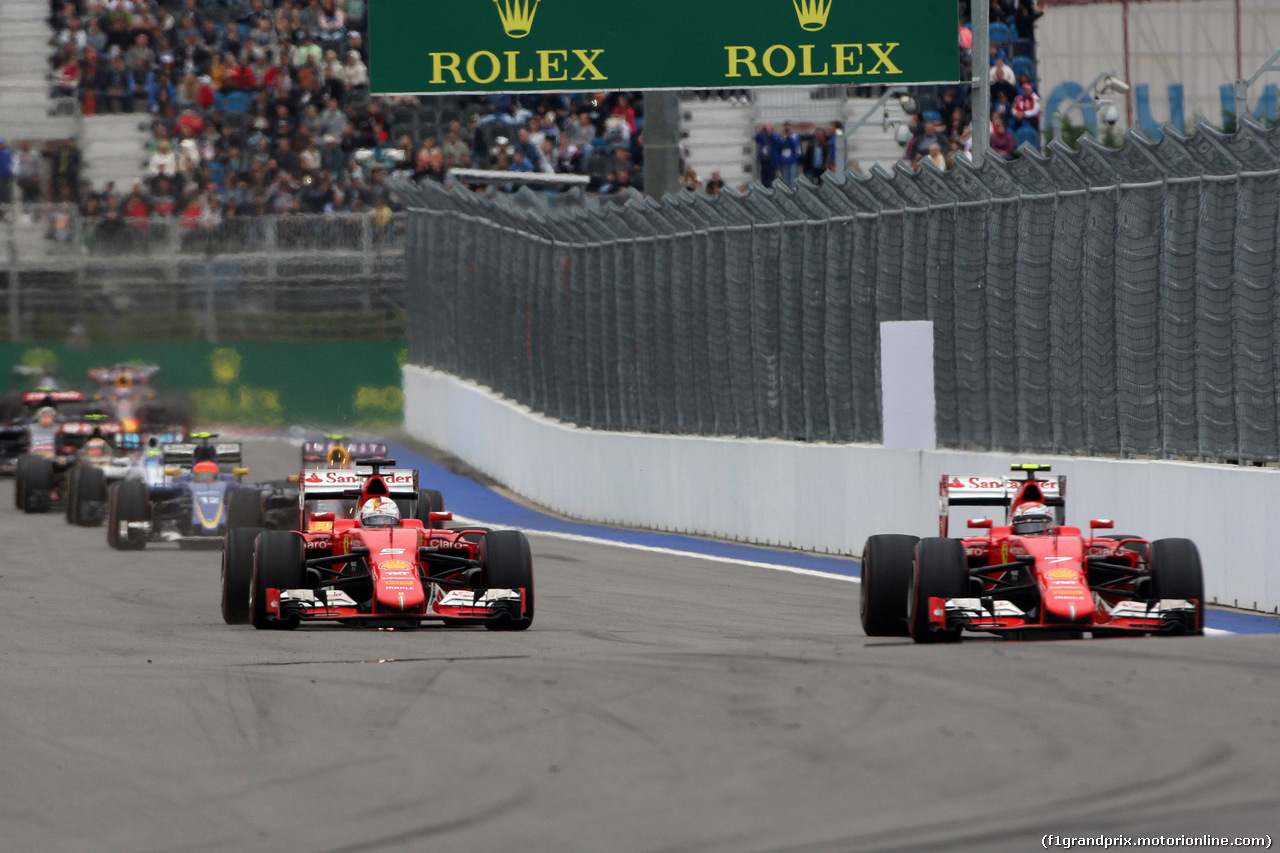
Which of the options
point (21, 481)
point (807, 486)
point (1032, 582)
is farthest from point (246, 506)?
point (1032, 582)

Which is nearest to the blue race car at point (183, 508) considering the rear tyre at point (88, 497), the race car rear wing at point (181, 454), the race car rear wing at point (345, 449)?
the race car rear wing at point (181, 454)

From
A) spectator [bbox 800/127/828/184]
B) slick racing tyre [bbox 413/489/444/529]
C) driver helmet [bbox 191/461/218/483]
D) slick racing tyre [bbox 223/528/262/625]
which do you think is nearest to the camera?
slick racing tyre [bbox 223/528/262/625]

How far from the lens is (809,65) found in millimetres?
20578

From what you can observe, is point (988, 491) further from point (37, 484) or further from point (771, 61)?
point (37, 484)

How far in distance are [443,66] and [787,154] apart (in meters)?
12.6

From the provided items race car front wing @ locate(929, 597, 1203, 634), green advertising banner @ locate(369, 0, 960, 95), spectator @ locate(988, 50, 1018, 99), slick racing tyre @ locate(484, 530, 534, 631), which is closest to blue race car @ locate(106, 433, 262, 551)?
green advertising banner @ locate(369, 0, 960, 95)

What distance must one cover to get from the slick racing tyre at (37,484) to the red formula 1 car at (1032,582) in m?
13.6

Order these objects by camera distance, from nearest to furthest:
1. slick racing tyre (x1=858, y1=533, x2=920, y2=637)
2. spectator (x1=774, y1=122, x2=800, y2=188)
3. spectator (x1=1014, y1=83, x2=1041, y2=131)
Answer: slick racing tyre (x1=858, y1=533, x2=920, y2=637), spectator (x1=774, y1=122, x2=800, y2=188), spectator (x1=1014, y1=83, x2=1041, y2=131)

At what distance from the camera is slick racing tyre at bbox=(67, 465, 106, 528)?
20906 mm

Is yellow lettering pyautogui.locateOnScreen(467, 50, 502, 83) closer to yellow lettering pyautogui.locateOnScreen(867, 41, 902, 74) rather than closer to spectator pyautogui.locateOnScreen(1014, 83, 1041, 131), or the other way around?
yellow lettering pyautogui.locateOnScreen(867, 41, 902, 74)

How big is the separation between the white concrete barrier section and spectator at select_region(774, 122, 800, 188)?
6.78 meters

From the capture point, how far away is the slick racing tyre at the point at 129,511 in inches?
717

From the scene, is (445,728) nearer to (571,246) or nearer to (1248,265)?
(1248,265)

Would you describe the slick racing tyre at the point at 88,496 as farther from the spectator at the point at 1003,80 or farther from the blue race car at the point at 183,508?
the spectator at the point at 1003,80
